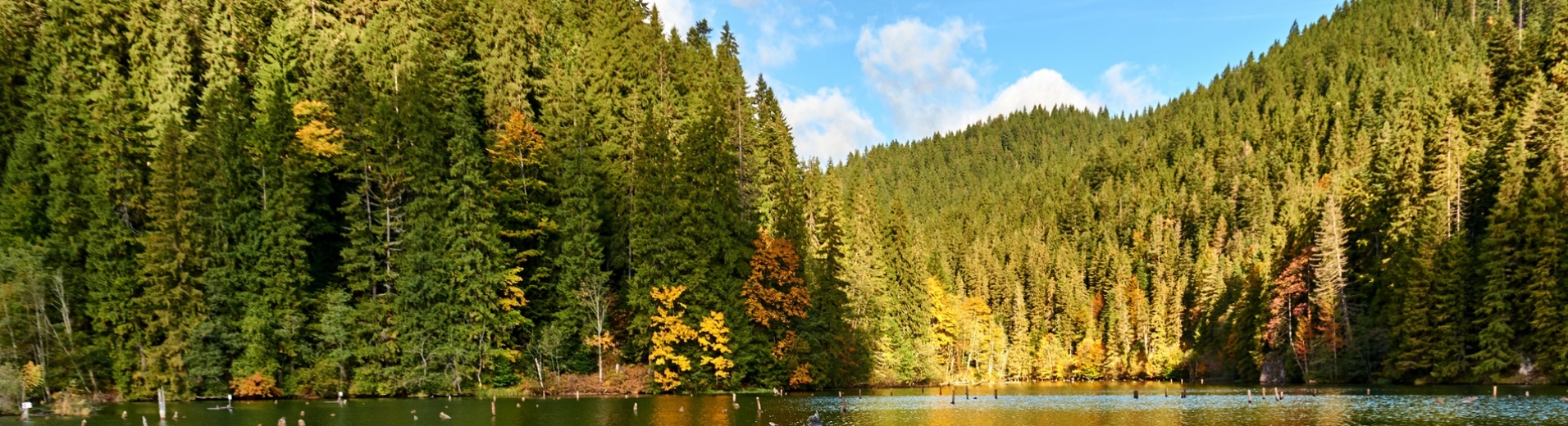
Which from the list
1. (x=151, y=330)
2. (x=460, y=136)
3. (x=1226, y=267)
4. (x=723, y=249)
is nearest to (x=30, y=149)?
(x=151, y=330)

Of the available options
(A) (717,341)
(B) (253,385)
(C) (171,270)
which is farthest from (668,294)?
(C) (171,270)

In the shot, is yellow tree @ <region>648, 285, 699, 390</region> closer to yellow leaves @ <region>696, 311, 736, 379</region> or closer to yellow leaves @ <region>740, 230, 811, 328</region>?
yellow leaves @ <region>696, 311, 736, 379</region>

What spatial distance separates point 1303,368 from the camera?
311 feet

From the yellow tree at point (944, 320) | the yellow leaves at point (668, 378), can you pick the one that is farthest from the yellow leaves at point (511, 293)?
the yellow tree at point (944, 320)

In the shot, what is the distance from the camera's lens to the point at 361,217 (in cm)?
6800

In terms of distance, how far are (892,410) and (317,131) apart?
42.5 metres

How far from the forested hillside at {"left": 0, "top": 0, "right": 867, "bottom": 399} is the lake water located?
4504 millimetres

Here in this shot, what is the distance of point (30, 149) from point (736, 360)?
157 feet

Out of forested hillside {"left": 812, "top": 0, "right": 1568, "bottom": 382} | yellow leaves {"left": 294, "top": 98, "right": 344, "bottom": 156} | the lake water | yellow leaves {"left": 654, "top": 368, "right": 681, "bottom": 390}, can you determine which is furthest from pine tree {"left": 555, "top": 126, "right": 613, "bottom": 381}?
forested hillside {"left": 812, "top": 0, "right": 1568, "bottom": 382}

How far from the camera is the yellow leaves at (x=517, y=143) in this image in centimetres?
7169

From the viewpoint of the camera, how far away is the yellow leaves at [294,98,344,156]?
68750 mm

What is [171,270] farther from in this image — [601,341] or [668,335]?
[668,335]

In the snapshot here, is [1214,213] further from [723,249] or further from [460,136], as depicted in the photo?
[460,136]

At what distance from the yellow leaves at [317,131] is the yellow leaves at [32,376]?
19.6 meters
